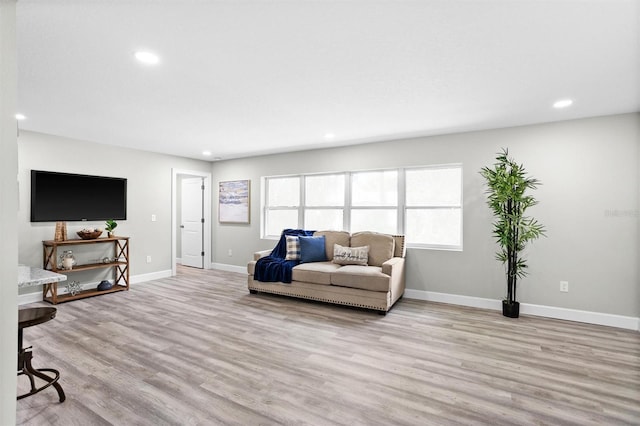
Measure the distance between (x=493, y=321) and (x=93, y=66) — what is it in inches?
186

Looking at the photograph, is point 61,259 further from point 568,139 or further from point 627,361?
point 568,139

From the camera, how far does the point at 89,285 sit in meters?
4.91

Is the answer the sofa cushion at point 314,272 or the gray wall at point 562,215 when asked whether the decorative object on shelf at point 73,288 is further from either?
the gray wall at point 562,215

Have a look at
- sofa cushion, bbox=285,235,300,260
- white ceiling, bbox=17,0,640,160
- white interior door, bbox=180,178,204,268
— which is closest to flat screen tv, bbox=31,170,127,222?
white ceiling, bbox=17,0,640,160

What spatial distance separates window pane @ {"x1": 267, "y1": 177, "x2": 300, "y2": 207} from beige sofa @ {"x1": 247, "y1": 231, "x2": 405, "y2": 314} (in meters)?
1.24

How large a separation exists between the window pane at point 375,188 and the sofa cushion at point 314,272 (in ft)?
4.15

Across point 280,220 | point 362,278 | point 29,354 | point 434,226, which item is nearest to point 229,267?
point 280,220

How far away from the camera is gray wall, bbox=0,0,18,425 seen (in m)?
1.36

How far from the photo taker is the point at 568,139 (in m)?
3.77

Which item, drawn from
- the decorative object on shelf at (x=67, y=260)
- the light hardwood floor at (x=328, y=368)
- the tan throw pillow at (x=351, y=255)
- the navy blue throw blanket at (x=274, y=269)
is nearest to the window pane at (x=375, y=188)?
the tan throw pillow at (x=351, y=255)

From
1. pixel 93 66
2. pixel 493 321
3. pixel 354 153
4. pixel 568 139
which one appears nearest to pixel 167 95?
pixel 93 66

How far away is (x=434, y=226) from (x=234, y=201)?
4032 mm

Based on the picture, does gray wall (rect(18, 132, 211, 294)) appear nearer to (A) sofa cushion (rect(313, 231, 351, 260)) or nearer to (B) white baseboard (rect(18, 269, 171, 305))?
(B) white baseboard (rect(18, 269, 171, 305))

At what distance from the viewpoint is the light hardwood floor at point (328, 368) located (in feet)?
6.49
